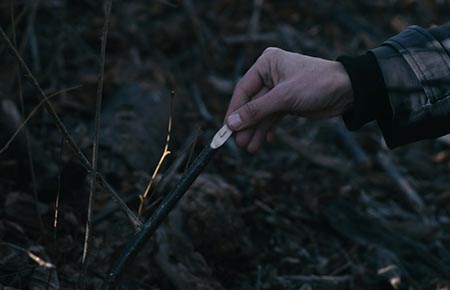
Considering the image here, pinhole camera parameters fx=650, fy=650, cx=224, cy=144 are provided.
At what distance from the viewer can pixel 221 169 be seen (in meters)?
3.77

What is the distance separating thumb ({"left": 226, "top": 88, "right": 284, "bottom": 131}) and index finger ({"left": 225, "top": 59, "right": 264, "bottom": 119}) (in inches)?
4.9

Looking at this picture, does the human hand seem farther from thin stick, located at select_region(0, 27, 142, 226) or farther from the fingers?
thin stick, located at select_region(0, 27, 142, 226)

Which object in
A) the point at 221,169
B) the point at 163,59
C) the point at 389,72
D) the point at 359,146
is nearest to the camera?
the point at 389,72

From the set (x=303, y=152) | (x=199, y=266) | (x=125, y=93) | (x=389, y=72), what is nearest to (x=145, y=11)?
(x=125, y=93)

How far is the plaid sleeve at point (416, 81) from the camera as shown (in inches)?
91.4

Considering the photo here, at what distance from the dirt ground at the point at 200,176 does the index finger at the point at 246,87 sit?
242 millimetres

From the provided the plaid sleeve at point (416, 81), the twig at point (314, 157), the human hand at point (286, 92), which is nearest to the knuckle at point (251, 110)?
the human hand at point (286, 92)

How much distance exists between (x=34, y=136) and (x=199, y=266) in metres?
1.29

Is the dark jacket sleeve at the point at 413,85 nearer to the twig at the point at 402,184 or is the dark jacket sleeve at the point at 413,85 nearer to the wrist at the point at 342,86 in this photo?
the wrist at the point at 342,86

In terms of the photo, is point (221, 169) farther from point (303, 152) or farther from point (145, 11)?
point (145, 11)

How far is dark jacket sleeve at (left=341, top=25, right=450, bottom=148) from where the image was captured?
232 cm

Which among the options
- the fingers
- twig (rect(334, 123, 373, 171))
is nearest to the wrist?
the fingers

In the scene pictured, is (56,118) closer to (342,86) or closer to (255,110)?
(255,110)

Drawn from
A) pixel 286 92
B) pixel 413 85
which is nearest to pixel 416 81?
pixel 413 85
